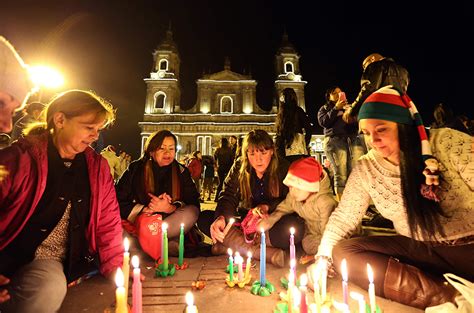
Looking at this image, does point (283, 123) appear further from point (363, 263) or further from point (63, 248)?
point (63, 248)

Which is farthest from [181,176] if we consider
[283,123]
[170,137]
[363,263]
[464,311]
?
[464,311]

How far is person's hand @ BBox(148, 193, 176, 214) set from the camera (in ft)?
10.9

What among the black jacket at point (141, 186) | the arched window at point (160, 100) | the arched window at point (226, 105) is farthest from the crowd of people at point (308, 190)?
the arched window at point (160, 100)

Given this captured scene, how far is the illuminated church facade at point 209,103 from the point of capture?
36.4 m

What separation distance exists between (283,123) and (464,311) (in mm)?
3598

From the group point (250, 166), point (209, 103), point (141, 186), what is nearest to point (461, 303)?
point (250, 166)

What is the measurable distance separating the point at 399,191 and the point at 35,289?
260 centimetres

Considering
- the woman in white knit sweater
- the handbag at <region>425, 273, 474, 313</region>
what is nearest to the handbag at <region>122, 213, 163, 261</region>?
the woman in white knit sweater

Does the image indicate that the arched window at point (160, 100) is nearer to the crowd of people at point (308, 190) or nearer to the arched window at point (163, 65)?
the arched window at point (163, 65)

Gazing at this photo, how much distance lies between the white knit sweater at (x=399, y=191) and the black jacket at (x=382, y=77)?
4.90 ft

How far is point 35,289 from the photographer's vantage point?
1.69 m

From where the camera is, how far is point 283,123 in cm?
488

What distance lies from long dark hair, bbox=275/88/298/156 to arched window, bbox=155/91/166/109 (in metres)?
34.1

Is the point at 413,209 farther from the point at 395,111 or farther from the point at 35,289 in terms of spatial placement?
the point at 35,289
